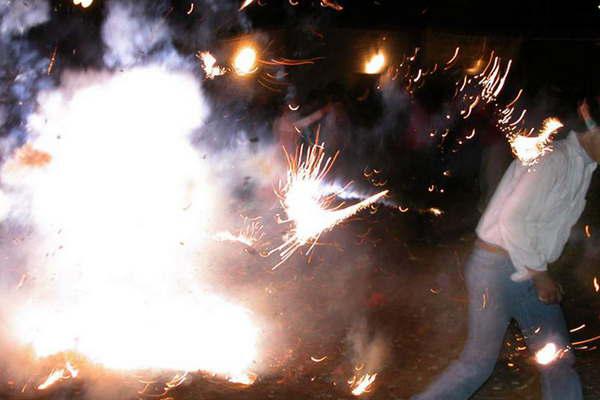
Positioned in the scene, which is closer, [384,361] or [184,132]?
[384,361]

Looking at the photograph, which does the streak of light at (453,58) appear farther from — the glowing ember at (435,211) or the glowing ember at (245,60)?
the glowing ember at (435,211)

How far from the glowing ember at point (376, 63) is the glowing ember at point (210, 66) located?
183 inches

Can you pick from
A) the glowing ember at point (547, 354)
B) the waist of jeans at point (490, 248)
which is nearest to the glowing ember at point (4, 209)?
the waist of jeans at point (490, 248)

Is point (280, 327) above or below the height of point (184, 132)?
below

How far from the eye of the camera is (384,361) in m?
4.86

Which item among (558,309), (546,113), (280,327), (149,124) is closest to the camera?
(558,309)

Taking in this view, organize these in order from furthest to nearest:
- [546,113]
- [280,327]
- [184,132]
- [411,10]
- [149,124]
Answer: [411,10], [184,132], [149,124], [280,327], [546,113]

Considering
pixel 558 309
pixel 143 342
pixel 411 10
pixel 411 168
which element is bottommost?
pixel 558 309

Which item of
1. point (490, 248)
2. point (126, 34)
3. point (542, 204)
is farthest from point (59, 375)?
point (126, 34)

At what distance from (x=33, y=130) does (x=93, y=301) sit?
4151mm

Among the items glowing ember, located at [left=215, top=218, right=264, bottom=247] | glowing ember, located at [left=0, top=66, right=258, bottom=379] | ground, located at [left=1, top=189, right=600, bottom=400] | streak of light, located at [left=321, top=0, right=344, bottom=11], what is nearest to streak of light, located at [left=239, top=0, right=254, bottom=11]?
streak of light, located at [left=321, top=0, right=344, bottom=11]

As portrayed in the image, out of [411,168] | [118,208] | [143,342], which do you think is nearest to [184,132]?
[411,168]

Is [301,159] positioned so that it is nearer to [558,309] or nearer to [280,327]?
[280,327]

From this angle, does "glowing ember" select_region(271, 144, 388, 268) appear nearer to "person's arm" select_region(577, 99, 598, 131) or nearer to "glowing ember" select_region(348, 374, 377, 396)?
"glowing ember" select_region(348, 374, 377, 396)
